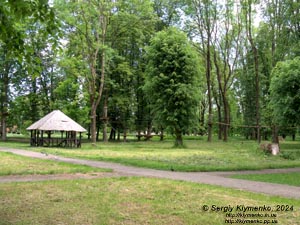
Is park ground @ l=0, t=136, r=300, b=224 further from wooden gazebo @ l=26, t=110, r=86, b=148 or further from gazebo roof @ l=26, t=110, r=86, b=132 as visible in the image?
wooden gazebo @ l=26, t=110, r=86, b=148

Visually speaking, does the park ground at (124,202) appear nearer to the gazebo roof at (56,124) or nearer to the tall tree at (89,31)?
the gazebo roof at (56,124)

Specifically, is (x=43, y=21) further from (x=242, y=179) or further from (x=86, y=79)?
(x=86, y=79)

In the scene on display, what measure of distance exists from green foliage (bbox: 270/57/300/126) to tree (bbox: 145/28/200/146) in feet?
23.0

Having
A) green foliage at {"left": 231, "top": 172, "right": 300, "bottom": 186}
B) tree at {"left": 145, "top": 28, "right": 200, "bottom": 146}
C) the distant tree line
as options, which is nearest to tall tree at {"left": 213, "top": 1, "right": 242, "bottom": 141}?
the distant tree line

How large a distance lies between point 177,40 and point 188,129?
7950mm

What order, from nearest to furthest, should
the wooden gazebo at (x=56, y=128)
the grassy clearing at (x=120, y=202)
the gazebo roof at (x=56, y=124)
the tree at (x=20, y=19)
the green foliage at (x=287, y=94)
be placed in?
the tree at (x=20, y=19) → the grassy clearing at (x=120, y=202) → the green foliage at (x=287, y=94) → the gazebo roof at (x=56, y=124) → the wooden gazebo at (x=56, y=128)

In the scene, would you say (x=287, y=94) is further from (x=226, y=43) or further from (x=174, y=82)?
(x=226, y=43)

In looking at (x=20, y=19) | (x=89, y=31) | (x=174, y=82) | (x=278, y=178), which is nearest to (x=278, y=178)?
(x=278, y=178)

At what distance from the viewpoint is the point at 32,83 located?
47.0 metres

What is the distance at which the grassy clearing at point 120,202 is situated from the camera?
5633 mm

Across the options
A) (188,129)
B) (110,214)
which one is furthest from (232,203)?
(188,129)

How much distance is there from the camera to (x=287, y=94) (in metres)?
24.3

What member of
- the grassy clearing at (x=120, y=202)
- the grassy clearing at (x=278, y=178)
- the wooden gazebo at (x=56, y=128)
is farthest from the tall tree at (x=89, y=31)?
the grassy clearing at (x=120, y=202)

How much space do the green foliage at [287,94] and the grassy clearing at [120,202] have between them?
55.8 feet
